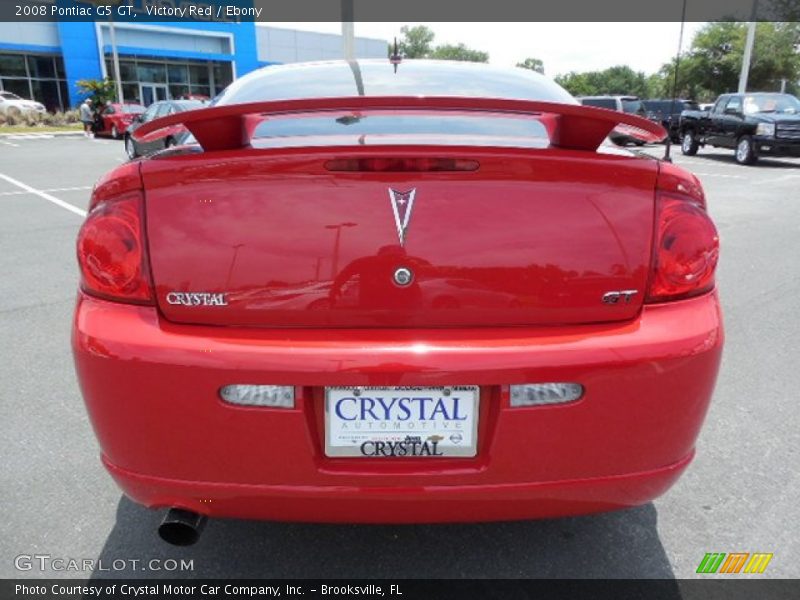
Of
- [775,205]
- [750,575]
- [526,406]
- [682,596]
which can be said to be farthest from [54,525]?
[775,205]

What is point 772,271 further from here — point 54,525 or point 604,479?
point 54,525

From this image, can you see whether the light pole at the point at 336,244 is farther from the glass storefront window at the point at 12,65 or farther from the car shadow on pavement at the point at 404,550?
the glass storefront window at the point at 12,65

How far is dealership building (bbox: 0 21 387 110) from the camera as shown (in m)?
36.6

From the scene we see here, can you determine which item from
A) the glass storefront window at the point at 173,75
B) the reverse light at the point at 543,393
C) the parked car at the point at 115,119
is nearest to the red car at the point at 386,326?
the reverse light at the point at 543,393

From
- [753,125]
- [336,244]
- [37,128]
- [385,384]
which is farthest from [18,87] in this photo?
[385,384]

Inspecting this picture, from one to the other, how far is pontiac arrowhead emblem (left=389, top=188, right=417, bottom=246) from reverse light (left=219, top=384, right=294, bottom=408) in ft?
1.52

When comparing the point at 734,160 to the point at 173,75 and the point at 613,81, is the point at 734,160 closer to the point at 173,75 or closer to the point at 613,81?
the point at 173,75

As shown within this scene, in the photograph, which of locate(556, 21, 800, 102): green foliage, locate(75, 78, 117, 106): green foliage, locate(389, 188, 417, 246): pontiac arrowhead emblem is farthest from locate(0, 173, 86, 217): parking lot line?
locate(556, 21, 800, 102): green foliage

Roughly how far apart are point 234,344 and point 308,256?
0.92 feet

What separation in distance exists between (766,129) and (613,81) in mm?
80027

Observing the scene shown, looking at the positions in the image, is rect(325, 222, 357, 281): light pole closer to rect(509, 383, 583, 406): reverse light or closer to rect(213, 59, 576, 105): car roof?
rect(509, 383, 583, 406): reverse light

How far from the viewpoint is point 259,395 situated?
1.60m

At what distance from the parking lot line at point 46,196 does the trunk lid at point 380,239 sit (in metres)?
7.26

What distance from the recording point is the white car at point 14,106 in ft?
104
